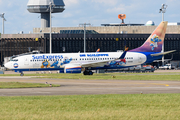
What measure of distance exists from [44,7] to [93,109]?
14399cm

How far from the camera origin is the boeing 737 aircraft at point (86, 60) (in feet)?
198

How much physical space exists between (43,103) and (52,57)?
135 ft

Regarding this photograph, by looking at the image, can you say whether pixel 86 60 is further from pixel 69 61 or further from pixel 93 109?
pixel 93 109

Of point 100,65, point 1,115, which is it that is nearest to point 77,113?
point 1,115

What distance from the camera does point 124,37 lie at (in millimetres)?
119188

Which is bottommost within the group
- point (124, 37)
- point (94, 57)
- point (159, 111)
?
point (159, 111)

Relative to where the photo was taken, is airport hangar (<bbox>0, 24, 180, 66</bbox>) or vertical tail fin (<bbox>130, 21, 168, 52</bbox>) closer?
vertical tail fin (<bbox>130, 21, 168, 52</bbox>)

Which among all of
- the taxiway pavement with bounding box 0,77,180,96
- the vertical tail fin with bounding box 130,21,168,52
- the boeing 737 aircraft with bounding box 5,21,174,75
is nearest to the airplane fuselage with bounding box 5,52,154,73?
the boeing 737 aircraft with bounding box 5,21,174,75

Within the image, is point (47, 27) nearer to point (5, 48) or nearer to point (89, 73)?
point (5, 48)

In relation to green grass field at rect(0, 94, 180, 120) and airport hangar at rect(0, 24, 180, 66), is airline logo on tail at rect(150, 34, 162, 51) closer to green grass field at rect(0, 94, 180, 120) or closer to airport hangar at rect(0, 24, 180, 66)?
green grass field at rect(0, 94, 180, 120)

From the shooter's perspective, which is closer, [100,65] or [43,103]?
[43,103]

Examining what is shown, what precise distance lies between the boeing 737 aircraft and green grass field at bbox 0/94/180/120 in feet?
123

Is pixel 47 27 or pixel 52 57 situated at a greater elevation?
pixel 47 27

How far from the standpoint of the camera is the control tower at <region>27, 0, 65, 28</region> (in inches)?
6206
